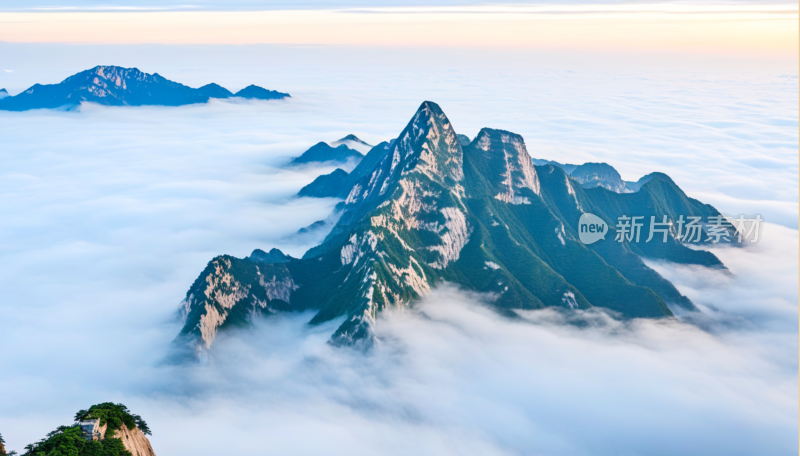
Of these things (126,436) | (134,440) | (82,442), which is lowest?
(134,440)

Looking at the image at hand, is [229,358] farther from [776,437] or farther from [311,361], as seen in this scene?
[776,437]

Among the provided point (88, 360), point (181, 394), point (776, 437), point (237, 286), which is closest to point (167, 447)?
point (181, 394)

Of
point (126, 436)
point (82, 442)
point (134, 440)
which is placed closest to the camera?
point (82, 442)

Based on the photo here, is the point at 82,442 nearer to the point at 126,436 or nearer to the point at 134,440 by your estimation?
the point at 126,436

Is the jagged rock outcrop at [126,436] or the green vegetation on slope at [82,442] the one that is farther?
the jagged rock outcrop at [126,436]

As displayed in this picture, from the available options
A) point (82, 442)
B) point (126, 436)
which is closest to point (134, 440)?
point (126, 436)

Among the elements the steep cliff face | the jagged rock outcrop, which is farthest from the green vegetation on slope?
the steep cliff face

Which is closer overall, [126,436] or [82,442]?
[82,442]

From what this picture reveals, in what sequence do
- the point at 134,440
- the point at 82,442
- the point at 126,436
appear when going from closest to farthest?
the point at 82,442 → the point at 126,436 → the point at 134,440

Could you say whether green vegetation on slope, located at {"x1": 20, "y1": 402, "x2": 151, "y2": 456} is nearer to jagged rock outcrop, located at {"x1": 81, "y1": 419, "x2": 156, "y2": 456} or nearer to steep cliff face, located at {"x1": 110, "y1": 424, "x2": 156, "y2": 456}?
jagged rock outcrop, located at {"x1": 81, "y1": 419, "x2": 156, "y2": 456}

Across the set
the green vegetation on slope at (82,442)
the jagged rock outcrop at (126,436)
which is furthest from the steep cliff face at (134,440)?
the green vegetation on slope at (82,442)

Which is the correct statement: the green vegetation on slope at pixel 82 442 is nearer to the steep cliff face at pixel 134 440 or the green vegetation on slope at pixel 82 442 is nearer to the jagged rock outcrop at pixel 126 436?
the jagged rock outcrop at pixel 126 436
